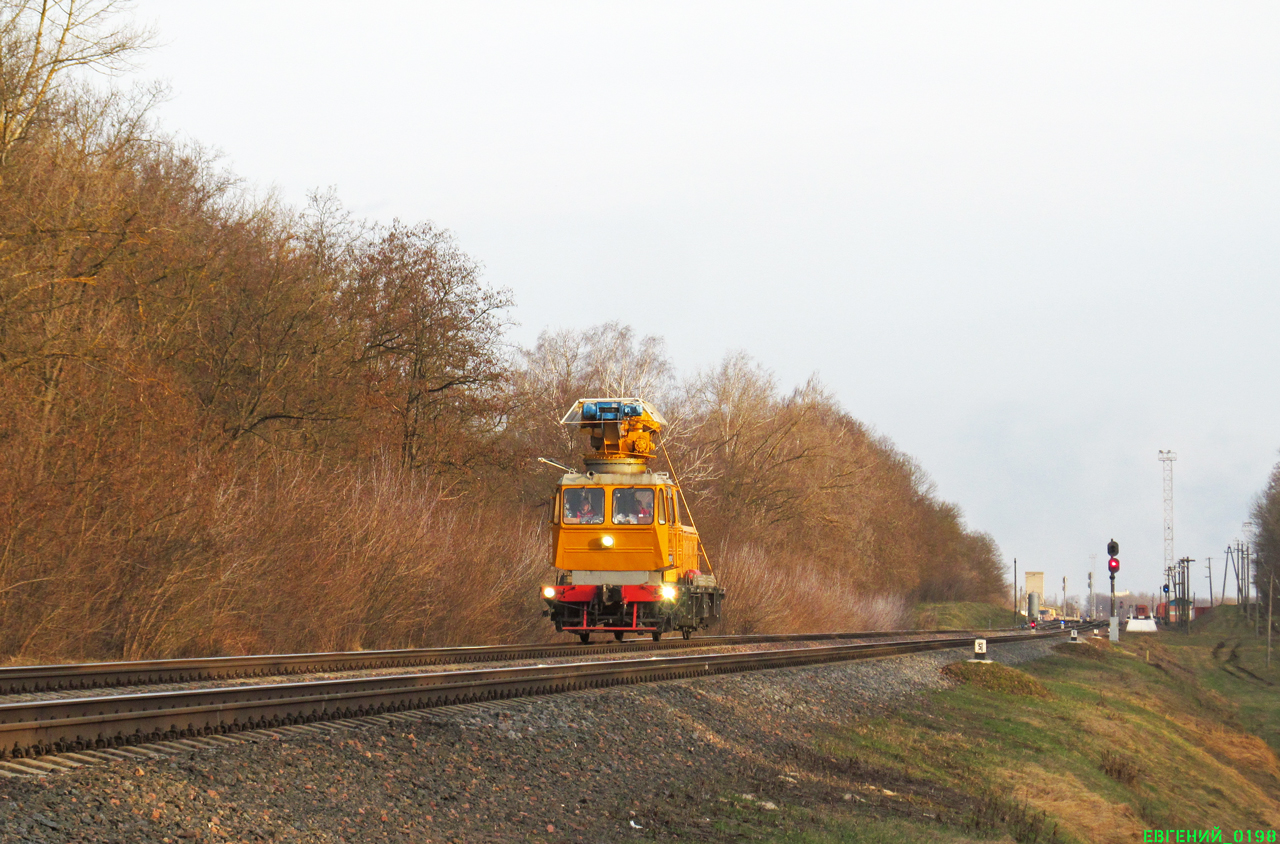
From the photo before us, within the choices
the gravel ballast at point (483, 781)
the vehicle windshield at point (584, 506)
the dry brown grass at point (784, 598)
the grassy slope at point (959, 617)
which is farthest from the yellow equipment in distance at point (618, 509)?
the grassy slope at point (959, 617)

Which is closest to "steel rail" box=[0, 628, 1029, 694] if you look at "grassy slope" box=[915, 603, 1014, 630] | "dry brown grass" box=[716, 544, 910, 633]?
"dry brown grass" box=[716, 544, 910, 633]

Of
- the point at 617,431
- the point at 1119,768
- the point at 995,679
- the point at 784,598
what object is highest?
the point at 617,431

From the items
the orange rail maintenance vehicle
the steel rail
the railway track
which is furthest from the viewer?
the orange rail maintenance vehicle

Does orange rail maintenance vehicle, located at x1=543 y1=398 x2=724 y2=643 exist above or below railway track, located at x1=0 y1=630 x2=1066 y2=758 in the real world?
above

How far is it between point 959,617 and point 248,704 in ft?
257

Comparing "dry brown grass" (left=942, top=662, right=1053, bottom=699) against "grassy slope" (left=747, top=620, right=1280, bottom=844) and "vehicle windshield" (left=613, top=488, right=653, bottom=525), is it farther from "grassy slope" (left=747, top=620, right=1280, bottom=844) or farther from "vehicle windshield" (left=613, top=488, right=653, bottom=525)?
"vehicle windshield" (left=613, top=488, right=653, bottom=525)

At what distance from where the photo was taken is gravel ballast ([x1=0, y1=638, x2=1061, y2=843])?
6.45 meters

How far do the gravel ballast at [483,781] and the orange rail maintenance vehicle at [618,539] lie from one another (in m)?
8.77

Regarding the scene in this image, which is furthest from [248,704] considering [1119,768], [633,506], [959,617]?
[959,617]

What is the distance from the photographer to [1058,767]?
15578 millimetres

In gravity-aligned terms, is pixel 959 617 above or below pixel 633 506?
below

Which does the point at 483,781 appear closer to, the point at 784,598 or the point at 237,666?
the point at 237,666

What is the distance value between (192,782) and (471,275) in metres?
27.3

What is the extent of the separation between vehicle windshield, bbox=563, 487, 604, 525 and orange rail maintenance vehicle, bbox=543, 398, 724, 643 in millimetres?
21
